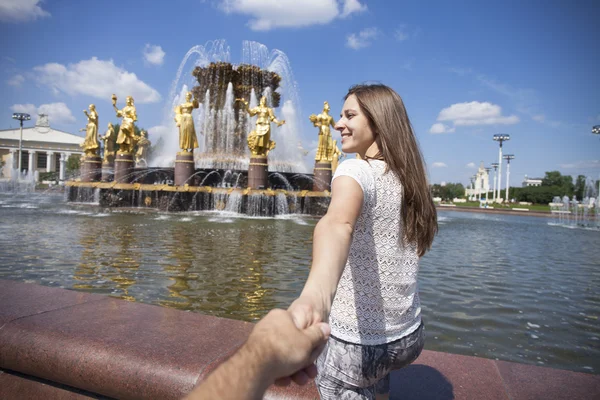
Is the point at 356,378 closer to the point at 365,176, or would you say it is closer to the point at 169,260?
the point at 365,176

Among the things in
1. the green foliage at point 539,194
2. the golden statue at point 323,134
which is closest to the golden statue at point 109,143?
the golden statue at point 323,134

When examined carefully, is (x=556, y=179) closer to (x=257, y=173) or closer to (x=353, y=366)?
(x=257, y=173)

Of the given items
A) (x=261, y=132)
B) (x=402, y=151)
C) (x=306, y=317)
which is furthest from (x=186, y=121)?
(x=306, y=317)

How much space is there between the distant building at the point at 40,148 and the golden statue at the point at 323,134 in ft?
257

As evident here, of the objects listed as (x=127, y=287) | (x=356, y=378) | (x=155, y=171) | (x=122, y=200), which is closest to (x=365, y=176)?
(x=356, y=378)

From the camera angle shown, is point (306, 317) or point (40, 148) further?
point (40, 148)

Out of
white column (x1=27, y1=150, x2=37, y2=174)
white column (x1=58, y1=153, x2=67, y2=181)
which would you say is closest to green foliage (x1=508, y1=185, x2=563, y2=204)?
white column (x1=58, y1=153, x2=67, y2=181)

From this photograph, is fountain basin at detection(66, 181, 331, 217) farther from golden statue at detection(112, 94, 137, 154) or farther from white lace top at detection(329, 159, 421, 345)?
white lace top at detection(329, 159, 421, 345)

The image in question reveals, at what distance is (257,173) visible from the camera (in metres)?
18.9

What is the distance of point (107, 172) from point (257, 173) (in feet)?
35.4

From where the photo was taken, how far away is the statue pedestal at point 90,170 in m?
23.4

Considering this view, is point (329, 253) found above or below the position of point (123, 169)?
below

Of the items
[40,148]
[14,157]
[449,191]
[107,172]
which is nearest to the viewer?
[107,172]

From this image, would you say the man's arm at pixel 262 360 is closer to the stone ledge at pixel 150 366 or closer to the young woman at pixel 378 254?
the young woman at pixel 378 254
